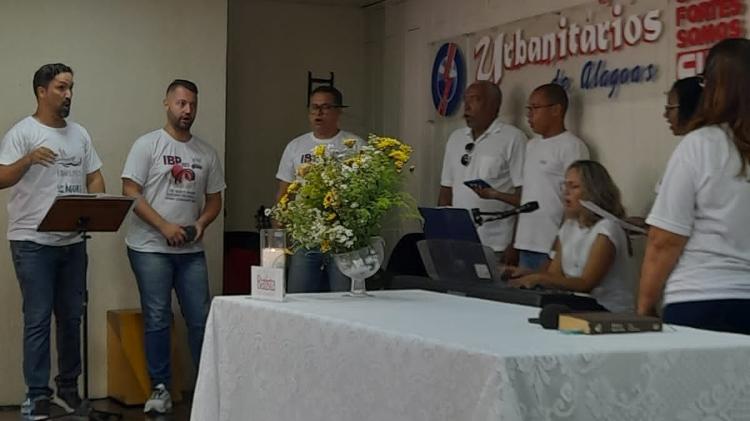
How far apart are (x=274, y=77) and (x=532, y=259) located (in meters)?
2.90

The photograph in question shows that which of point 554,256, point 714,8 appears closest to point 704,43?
point 714,8

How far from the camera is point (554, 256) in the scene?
5.17 metres

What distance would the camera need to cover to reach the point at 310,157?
6.20 metres

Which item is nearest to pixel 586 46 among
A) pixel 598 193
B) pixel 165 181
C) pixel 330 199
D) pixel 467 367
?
pixel 598 193

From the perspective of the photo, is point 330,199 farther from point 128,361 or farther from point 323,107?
point 128,361

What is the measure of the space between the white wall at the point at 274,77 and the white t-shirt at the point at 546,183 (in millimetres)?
2511

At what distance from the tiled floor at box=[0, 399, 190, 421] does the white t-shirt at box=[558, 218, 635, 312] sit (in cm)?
219

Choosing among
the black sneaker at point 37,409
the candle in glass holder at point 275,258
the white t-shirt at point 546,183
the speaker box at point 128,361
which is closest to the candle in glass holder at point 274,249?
the candle in glass holder at point 275,258

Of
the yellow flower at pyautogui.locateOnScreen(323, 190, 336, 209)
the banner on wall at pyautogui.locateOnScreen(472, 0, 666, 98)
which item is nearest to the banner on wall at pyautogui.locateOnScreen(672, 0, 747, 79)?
the banner on wall at pyautogui.locateOnScreen(472, 0, 666, 98)

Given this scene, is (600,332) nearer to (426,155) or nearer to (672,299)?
(672,299)

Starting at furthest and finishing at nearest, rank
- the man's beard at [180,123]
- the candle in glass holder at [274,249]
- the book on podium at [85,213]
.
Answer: the man's beard at [180,123] < the book on podium at [85,213] < the candle in glass holder at [274,249]

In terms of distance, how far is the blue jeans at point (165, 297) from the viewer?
593 centimetres

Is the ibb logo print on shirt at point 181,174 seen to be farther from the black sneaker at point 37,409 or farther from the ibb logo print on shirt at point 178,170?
the black sneaker at point 37,409

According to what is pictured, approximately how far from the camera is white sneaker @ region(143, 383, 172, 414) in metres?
5.93
